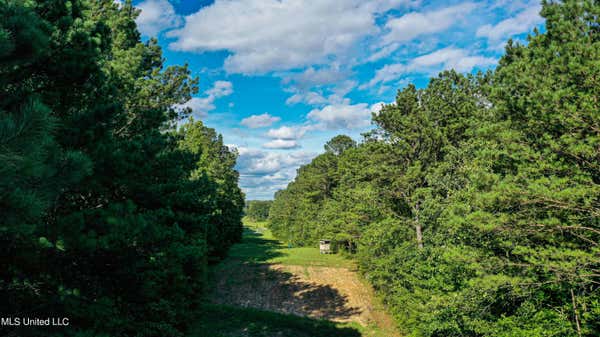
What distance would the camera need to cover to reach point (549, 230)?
940 cm

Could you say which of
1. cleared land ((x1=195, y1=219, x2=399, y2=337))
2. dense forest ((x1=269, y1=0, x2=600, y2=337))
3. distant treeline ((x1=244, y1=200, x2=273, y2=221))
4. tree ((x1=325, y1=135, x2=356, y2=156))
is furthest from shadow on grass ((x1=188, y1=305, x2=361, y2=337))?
distant treeline ((x1=244, y1=200, x2=273, y2=221))

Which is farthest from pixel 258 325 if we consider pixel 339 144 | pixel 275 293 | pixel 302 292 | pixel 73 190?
pixel 339 144

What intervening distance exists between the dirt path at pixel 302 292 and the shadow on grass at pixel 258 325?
3.68ft

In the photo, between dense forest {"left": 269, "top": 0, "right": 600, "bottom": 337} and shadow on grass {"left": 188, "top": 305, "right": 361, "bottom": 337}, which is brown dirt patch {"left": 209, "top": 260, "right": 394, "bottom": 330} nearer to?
shadow on grass {"left": 188, "top": 305, "right": 361, "bottom": 337}

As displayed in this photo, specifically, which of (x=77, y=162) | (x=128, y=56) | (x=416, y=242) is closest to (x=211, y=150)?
(x=128, y=56)

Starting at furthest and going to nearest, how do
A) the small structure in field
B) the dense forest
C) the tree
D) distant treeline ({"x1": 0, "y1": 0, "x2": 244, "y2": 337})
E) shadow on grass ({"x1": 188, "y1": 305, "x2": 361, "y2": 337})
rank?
the tree
the small structure in field
shadow on grass ({"x1": 188, "y1": 305, "x2": 361, "y2": 337})
the dense forest
distant treeline ({"x1": 0, "y1": 0, "x2": 244, "y2": 337})

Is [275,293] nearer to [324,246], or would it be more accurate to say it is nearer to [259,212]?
[324,246]

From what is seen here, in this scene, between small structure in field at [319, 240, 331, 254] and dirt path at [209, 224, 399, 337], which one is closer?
dirt path at [209, 224, 399, 337]

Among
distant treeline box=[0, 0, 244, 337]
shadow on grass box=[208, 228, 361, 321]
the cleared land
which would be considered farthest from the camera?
shadow on grass box=[208, 228, 361, 321]

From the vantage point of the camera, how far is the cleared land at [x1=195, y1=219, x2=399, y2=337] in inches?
645

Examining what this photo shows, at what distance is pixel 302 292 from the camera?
2166cm

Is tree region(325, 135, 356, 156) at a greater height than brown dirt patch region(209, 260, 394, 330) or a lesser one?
greater

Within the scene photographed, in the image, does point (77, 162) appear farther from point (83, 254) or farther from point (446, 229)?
point (446, 229)

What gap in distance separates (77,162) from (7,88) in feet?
11.2
